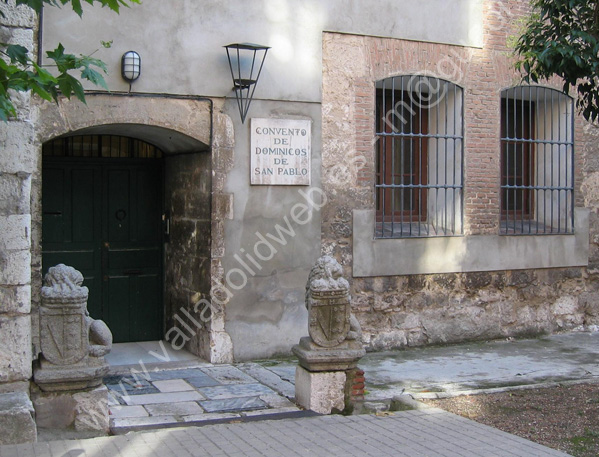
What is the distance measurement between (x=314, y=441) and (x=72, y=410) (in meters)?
1.86

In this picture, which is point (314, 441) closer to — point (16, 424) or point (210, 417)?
point (210, 417)

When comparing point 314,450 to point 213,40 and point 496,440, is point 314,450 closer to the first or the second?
point 496,440

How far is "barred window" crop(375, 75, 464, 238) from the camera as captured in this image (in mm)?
9898

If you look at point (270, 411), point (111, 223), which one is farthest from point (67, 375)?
point (111, 223)

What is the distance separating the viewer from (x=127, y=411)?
6746 mm

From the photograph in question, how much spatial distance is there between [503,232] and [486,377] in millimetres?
2731

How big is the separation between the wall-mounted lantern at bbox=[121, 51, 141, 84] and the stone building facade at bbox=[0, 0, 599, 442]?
3.2 inches

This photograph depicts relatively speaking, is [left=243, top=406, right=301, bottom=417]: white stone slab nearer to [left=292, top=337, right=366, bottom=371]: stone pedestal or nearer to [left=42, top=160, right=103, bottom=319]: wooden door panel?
[left=292, top=337, right=366, bottom=371]: stone pedestal

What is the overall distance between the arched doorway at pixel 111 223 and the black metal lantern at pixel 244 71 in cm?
166

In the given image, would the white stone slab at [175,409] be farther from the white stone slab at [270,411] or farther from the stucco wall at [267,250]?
the stucco wall at [267,250]

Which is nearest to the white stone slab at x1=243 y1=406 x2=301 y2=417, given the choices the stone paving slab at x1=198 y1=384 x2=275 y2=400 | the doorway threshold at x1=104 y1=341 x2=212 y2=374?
the stone paving slab at x1=198 y1=384 x2=275 y2=400

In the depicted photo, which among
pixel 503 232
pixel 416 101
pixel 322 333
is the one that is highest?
pixel 416 101

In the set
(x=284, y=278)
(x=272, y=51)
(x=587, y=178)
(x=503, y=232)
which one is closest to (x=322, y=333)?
(x=284, y=278)

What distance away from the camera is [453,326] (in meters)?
10.0
